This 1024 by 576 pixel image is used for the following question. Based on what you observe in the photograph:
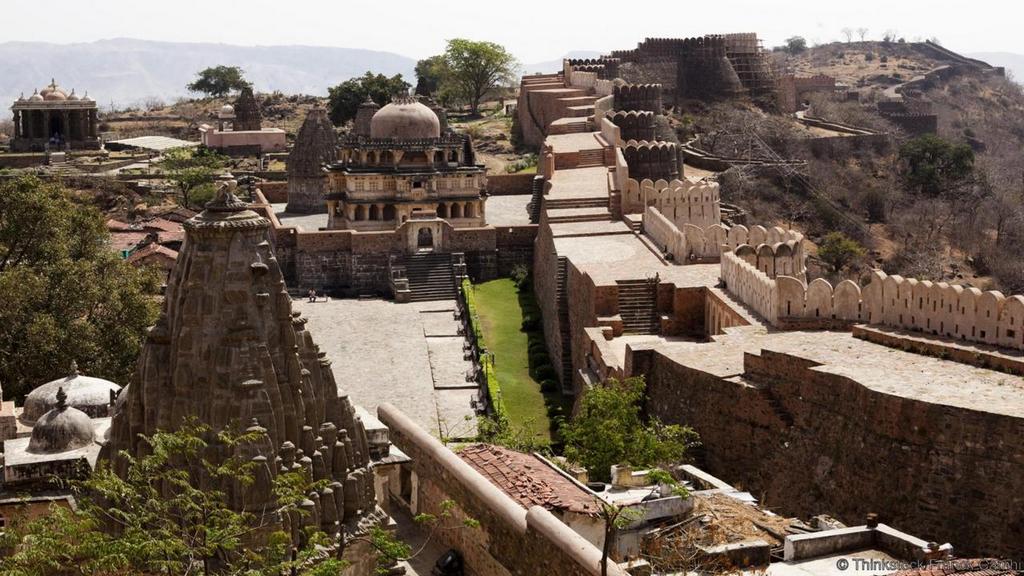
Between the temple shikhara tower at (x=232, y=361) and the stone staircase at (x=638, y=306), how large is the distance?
1520 cm

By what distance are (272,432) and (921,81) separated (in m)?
91.8

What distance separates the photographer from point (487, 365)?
3080 centimetres

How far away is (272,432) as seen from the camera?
37.9 feet

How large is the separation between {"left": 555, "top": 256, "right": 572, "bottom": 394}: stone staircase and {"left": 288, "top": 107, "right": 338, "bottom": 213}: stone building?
18.5 m

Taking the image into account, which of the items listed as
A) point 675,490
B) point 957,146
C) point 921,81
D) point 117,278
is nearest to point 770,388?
point 675,490

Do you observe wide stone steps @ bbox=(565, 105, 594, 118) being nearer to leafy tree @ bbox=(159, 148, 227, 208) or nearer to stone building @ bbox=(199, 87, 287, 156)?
leafy tree @ bbox=(159, 148, 227, 208)

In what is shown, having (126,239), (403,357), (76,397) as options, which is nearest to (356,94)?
(126,239)

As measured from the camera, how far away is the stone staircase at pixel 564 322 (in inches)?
1197

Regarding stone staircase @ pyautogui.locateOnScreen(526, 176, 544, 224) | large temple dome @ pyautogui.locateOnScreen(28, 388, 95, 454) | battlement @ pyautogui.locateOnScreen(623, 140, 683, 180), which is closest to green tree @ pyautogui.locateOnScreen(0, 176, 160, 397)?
large temple dome @ pyautogui.locateOnScreen(28, 388, 95, 454)

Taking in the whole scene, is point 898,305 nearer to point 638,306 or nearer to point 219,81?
point 638,306

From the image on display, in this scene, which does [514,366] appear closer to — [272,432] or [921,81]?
[272,432]

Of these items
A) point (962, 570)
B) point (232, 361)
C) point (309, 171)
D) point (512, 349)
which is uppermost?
point (232, 361)

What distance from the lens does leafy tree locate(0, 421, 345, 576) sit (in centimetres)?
1072

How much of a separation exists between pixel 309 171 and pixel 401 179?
7.52 m
